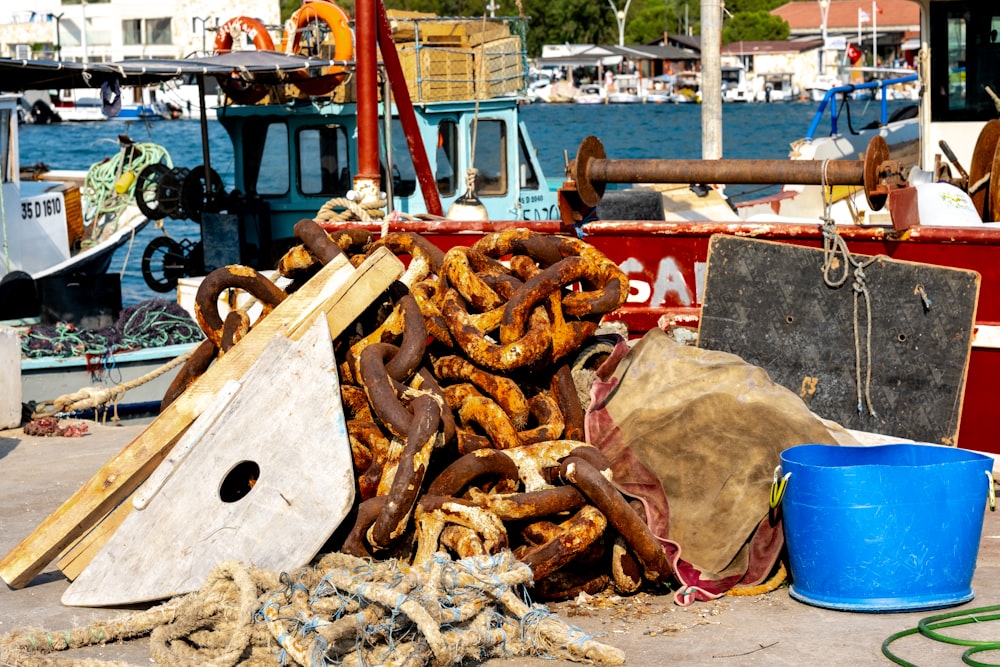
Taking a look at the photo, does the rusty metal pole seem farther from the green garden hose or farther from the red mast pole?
the red mast pole

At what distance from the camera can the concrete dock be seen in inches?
185

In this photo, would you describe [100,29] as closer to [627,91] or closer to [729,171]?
[627,91]

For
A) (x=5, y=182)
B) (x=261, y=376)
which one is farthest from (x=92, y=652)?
(x=5, y=182)

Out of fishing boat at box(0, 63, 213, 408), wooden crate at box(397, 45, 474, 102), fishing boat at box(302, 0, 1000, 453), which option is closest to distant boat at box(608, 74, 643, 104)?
fishing boat at box(0, 63, 213, 408)

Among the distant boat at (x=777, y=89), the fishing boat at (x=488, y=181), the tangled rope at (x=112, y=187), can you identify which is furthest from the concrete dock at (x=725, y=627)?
the distant boat at (x=777, y=89)

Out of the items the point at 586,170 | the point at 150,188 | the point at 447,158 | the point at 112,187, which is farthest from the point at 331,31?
the point at 586,170

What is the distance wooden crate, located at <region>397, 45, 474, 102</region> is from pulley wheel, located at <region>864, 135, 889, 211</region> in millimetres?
8994

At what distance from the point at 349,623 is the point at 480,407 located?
143 cm

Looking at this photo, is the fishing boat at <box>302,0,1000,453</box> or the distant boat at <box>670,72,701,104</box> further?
the distant boat at <box>670,72,701,104</box>

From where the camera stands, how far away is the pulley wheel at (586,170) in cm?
732

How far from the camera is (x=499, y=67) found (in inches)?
639

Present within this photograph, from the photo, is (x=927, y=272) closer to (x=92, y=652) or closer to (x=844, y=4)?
(x=92, y=652)

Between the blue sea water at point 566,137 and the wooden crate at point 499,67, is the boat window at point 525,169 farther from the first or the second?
the blue sea water at point 566,137

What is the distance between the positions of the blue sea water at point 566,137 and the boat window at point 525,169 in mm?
8778
